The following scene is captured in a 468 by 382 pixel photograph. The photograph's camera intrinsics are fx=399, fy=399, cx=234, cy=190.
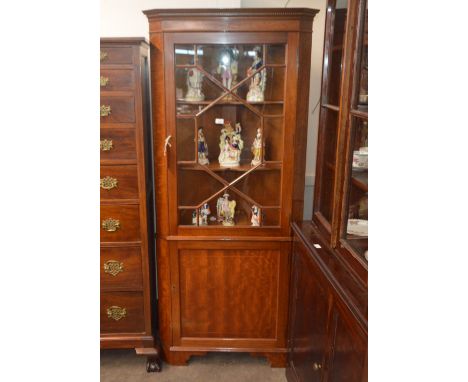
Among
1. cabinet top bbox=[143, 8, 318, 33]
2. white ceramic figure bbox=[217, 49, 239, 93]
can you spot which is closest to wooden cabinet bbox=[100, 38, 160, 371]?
cabinet top bbox=[143, 8, 318, 33]

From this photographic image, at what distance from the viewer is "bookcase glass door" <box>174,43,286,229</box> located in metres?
1.90

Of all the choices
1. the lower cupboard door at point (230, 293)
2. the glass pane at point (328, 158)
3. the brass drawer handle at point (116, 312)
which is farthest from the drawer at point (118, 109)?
the brass drawer handle at point (116, 312)

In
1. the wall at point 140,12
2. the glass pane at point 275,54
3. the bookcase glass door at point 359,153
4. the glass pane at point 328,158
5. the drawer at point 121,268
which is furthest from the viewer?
the wall at point 140,12

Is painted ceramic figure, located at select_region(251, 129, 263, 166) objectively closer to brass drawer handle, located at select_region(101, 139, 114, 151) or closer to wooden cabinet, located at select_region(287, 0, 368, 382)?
wooden cabinet, located at select_region(287, 0, 368, 382)

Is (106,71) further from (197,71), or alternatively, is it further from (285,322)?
(285,322)

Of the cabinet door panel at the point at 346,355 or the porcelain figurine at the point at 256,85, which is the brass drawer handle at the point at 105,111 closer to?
the porcelain figurine at the point at 256,85

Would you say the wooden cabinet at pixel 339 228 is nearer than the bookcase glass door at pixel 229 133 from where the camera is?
Yes

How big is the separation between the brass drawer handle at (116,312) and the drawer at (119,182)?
1.97ft

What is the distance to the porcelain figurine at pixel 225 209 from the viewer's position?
2.09 metres

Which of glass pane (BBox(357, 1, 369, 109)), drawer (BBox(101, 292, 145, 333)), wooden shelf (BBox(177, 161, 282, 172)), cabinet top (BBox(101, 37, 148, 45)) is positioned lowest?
drawer (BBox(101, 292, 145, 333))

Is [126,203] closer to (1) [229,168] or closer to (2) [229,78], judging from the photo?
(1) [229,168]
